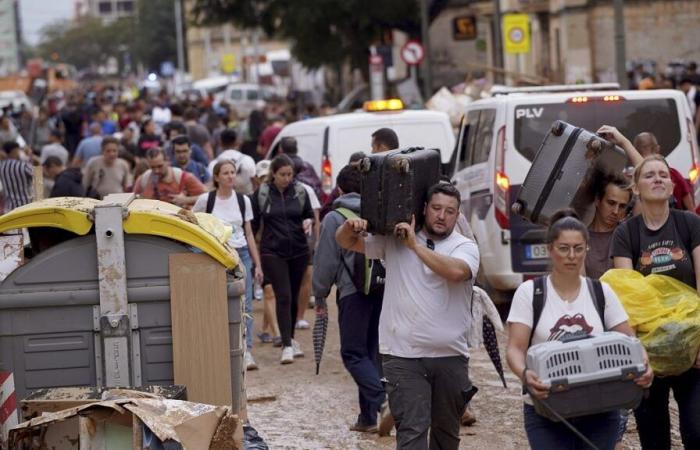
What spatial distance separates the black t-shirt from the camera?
6930mm

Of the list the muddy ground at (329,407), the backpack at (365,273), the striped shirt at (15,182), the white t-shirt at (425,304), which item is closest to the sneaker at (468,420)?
the muddy ground at (329,407)

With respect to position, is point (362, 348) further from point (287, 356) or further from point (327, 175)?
point (327, 175)

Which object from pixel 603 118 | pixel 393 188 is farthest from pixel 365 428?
pixel 603 118

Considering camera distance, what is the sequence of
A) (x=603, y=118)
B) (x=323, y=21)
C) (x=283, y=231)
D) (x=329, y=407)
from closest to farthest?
1. (x=329, y=407)
2. (x=283, y=231)
3. (x=603, y=118)
4. (x=323, y=21)

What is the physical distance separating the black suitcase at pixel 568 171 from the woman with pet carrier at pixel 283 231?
333 cm

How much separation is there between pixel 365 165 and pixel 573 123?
20.3ft

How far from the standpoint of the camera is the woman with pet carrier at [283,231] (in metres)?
12.1

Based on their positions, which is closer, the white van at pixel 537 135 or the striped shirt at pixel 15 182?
the white van at pixel 537 135

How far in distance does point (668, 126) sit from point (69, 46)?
182 meters

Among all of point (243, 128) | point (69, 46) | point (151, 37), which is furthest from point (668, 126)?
point (69, 46)

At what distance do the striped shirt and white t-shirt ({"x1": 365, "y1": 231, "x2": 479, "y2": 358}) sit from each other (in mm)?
9766

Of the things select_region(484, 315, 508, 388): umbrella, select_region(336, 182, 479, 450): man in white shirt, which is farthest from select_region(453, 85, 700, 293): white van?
select_region(336, 182, 479, 450): man in white shirt

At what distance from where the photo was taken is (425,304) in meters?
7.07

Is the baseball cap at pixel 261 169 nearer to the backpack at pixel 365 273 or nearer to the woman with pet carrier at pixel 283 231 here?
the woman with pet carrier at pixel 283 231
